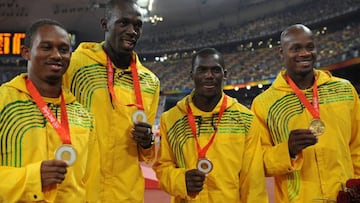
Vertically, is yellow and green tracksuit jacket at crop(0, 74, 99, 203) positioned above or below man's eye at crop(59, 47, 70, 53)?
below

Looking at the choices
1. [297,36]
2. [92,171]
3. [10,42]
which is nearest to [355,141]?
[297,36]

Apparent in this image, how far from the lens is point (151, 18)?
70.2 ft

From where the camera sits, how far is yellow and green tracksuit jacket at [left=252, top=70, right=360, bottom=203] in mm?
2658

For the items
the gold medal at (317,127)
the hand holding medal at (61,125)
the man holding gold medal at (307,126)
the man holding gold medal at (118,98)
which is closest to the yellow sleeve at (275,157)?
the man holding gold medal at (307,126)

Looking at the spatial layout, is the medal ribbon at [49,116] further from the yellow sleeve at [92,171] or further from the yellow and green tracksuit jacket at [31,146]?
the yellow sleeve at [92,171]

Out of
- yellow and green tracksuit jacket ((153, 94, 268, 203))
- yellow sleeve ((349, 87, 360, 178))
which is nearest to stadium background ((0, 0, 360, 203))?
yellow sleeve ((349, 87, 360, 178))

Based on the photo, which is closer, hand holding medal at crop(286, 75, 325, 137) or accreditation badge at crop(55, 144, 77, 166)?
accreditation badge at crop(55, 144, 77, 166)

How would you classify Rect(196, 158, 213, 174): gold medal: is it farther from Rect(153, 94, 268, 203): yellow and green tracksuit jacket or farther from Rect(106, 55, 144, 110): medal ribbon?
Rect(106, 55, 144, 110): medal ribbon

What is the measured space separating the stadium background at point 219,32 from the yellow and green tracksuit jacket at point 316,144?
1368 cm

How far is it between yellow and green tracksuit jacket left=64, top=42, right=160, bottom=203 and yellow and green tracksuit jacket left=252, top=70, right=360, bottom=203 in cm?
79

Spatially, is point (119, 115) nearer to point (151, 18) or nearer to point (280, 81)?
point (280, 81)

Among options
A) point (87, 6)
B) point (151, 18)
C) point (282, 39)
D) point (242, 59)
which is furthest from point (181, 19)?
point (282, 39)

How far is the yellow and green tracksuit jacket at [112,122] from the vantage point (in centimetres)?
256

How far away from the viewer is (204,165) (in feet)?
8.36
